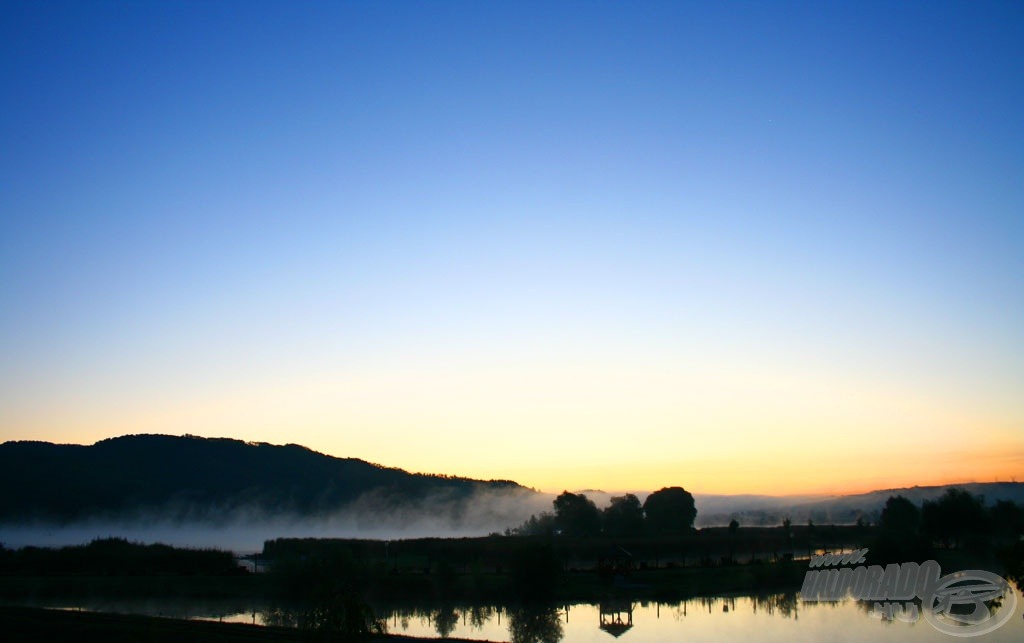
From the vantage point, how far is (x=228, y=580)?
6425 cm

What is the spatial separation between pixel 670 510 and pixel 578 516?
21879 mm

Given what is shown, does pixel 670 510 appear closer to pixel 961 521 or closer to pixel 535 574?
pixel 961 521

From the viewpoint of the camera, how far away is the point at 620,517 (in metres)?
111

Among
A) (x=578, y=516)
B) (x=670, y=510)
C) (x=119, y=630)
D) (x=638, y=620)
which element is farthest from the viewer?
(x=670, y=510)

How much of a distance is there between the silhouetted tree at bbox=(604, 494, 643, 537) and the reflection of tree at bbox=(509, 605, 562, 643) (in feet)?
194

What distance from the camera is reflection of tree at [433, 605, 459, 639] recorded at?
4100 centimetres

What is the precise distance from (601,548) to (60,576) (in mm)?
53342

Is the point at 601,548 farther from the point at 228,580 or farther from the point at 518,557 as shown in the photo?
the point at 228,580

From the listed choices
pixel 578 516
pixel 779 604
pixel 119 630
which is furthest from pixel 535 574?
pixel 578 516

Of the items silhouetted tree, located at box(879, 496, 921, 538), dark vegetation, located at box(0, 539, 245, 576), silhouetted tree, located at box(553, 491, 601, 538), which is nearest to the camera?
dark vegetation, located at box(0, 539, 245, 576)

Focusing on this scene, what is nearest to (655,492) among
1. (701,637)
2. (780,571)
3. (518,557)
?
(780,571)

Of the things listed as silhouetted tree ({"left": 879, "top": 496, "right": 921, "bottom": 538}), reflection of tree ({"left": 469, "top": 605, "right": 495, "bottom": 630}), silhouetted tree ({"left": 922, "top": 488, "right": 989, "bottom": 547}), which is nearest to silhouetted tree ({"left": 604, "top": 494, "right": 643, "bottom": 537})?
silhouetted tree ({"left": 879, "top": 496, "right": 921, "bottom": 538})

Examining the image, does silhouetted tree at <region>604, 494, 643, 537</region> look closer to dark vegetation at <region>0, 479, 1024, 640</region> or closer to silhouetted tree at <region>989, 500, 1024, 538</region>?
dark vegetation at <region>0, 479, 1024, 640</region>

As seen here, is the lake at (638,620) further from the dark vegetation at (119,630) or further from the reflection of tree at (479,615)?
the dark vegetation at (119,630)
